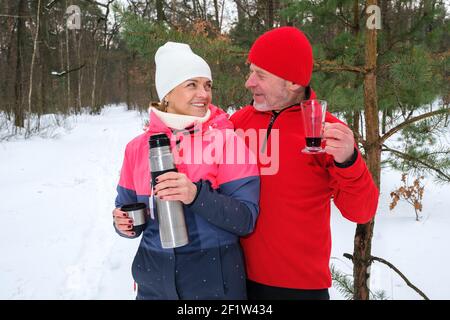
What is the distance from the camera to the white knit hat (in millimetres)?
1719

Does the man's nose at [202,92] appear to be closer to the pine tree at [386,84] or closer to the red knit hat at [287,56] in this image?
the red knit hat at [287,56]

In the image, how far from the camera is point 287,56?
1738mm

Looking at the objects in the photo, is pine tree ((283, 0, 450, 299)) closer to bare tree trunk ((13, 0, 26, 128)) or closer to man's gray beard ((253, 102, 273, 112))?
man's gray beard ((253, 102, 273, 112))

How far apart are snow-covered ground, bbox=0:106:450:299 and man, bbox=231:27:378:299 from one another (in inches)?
86.2

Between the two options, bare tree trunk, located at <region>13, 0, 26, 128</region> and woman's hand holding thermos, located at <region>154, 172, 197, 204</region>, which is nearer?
woman's hand holding thermos, located at <region>154, 172, 197, 204</region>

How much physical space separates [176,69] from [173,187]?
2.03ft

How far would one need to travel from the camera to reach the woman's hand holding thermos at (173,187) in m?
1.41

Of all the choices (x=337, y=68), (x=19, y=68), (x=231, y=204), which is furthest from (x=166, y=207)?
(x=19, y=68)

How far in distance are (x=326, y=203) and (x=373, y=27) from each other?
119cm

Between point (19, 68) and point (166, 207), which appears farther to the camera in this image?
point (19, 68)

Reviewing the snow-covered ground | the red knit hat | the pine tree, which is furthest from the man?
the snow-covered ground

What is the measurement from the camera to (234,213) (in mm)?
1483

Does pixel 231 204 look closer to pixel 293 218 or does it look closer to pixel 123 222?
pixel 293 218
